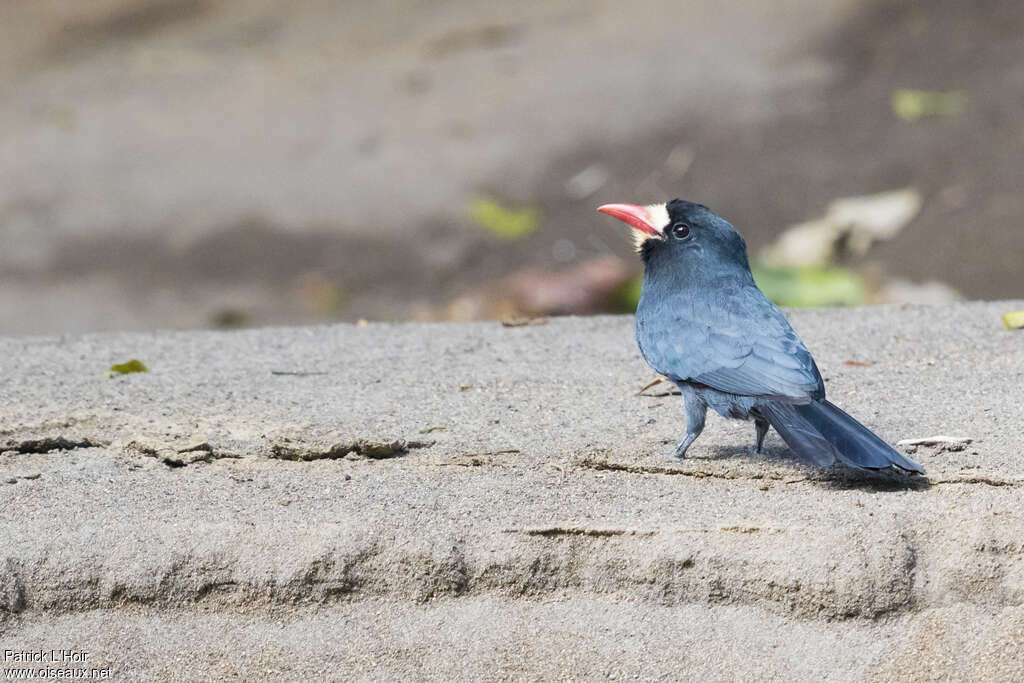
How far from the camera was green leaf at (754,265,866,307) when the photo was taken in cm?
610

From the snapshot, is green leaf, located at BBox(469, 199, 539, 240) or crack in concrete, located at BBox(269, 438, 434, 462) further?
green leaf, located at BBox(469, 199, 539, 240)

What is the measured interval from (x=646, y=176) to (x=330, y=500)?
5105mm

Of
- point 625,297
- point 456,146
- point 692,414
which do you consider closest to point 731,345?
point 692,414

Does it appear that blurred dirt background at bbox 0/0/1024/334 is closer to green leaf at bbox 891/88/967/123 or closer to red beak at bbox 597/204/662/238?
green leaf at bbox 891/88/967/123

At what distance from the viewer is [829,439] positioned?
2.69 metres

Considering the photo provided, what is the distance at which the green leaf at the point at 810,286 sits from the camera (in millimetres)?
6098

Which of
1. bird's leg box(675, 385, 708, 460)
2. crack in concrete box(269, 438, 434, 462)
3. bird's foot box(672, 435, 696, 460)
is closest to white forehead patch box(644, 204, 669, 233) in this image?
bird's leg box(675, 385, 708, 460)

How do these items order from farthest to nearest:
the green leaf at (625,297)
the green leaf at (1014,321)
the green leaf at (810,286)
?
the green leaf at (625,297) < the green leaf at (810,286) < the green leaf at (1014,321)

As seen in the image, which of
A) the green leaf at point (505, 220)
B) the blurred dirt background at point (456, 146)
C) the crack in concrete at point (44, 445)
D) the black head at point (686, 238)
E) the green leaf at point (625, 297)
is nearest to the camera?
the black head at point (686, 238)

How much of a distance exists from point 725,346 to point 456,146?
5.54 metres

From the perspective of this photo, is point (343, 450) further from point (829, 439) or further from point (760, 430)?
point (829, 439)

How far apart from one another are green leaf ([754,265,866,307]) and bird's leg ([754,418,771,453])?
3061mm

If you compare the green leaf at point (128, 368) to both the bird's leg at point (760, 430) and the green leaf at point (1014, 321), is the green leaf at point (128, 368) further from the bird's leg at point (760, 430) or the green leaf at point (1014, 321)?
the green leaf at point (1014, 321)

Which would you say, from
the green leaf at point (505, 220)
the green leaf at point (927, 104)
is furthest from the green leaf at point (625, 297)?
the green leaf at point (927, 104)
